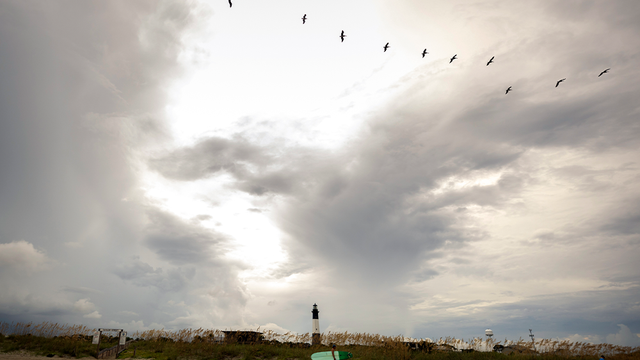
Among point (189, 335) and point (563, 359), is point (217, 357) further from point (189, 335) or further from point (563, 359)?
point (563, 359)

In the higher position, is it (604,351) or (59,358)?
(59,358)

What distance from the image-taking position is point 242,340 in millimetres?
32250

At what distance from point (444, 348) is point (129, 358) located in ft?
84.2

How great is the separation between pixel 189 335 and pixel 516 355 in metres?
28.9

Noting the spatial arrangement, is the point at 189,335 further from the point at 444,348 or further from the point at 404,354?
the point at 444,348

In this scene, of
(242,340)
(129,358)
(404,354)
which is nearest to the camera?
(404,354)

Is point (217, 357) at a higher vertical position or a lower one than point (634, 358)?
higher

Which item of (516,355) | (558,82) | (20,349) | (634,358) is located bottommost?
(634,358)

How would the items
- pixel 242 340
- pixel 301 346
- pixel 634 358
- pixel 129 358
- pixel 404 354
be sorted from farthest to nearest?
pixel 242 340 < pixel 301 346 < pixel 634 358 < pixel 129 358 < pixel 404 354

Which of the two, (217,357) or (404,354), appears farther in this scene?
(217,357)

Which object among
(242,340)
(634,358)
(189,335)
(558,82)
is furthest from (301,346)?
(558,82)

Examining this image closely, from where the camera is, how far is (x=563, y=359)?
23891 mm

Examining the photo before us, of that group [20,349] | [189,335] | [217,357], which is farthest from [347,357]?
[20,349]

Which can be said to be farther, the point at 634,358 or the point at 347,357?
the point at 634,358
